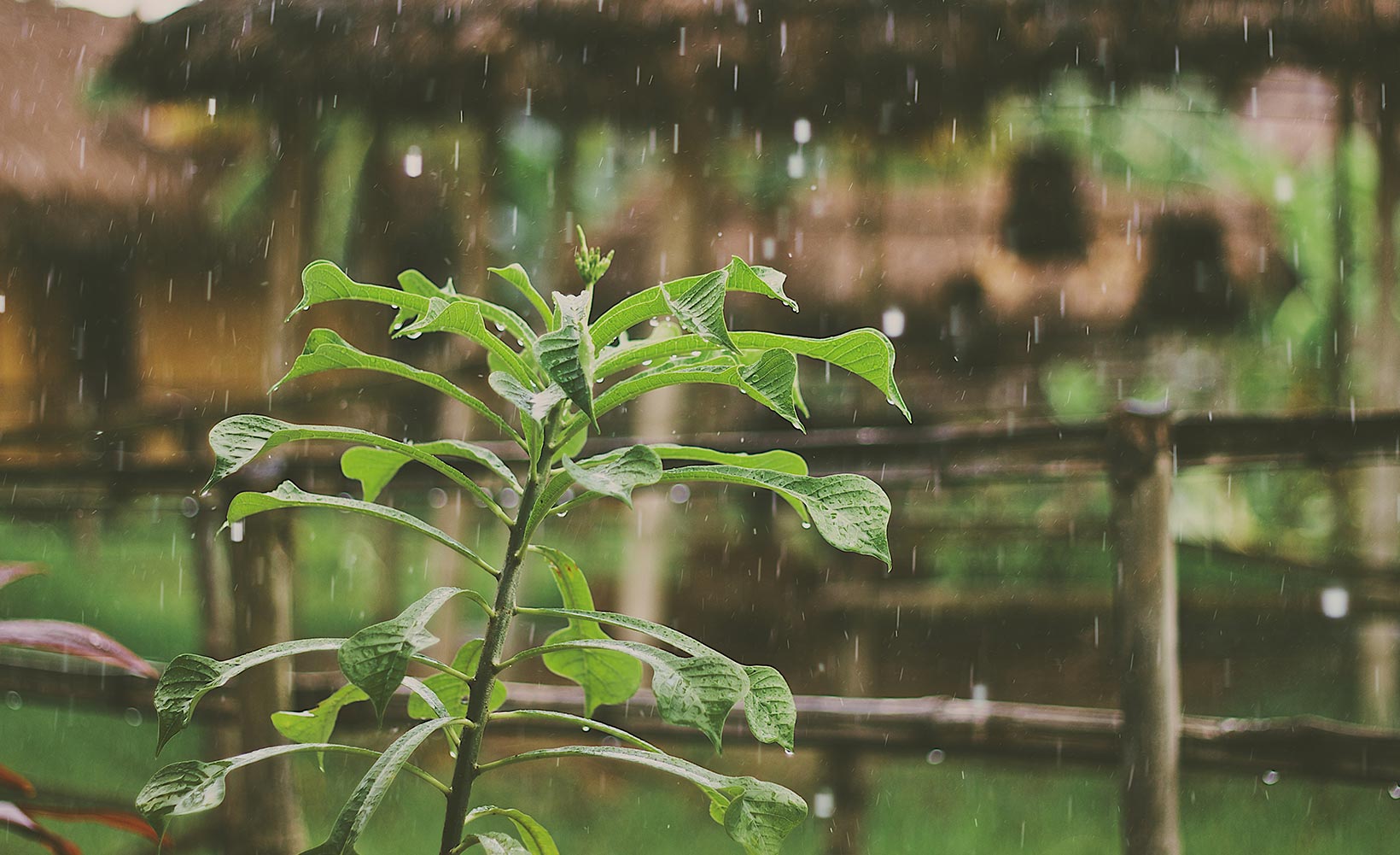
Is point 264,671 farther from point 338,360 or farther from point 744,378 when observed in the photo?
point 744,378

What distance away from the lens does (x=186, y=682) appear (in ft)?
1.73

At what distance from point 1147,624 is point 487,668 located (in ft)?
2.91

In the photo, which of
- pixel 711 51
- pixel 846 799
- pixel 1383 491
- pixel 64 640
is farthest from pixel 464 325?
pixel 1383 491

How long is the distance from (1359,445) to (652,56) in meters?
2.37

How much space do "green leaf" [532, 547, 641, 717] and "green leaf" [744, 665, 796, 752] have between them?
0.48 feet

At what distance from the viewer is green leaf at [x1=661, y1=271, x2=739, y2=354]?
46 centimetres

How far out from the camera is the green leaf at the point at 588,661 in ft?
2.17

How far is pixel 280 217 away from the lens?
3355 mm

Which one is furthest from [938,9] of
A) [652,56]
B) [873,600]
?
[873,600]

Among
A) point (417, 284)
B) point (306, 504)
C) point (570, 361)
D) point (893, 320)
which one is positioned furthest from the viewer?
point (893, 320)

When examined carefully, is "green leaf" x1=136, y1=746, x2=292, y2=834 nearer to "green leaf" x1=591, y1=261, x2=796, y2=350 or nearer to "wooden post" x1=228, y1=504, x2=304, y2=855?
"green leaf" x1=591, y1=261, x2=796, y2=350

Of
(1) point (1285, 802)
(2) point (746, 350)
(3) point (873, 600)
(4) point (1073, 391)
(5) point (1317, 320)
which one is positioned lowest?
(1) point (1285, 802)

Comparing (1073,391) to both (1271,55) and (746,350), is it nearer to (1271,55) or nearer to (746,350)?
(1271,55)

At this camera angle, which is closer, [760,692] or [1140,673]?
[760,692]
